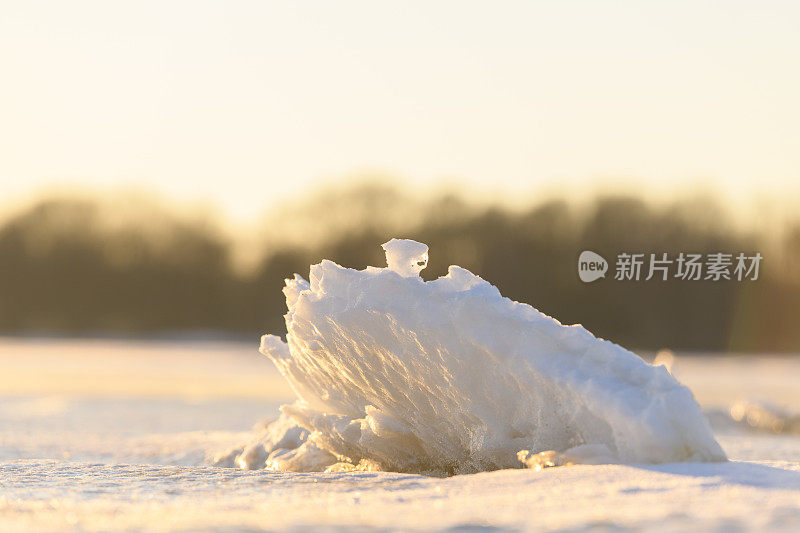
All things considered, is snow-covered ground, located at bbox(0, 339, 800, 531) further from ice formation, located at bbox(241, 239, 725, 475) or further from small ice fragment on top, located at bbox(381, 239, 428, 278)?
small ice fragment on top, located at bbox(381, 239, 428, 278)

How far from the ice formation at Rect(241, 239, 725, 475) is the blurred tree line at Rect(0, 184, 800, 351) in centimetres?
3278

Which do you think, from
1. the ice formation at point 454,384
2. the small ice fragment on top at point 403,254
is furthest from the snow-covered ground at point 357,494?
the small ice fragment on top at point 403,254

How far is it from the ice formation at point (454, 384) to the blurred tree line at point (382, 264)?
32.8 metres

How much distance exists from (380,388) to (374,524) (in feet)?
6.32

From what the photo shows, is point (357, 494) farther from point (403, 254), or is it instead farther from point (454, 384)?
point (403, 254)

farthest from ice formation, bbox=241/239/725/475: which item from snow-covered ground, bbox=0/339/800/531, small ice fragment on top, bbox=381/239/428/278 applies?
snow-covered ground, bbox=0/339/800/531

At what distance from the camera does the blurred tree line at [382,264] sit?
40094 millimetres

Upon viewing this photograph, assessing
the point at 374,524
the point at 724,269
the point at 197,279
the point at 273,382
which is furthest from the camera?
the point at 197,279

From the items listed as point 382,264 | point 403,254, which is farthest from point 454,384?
point 382,264

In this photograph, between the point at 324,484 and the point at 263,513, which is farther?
the point at 324,484

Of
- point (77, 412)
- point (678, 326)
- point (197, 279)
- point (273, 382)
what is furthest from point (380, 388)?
point (197, 279)

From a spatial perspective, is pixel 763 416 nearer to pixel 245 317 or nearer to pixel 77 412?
pixel 77 412

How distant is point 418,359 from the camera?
4645mm

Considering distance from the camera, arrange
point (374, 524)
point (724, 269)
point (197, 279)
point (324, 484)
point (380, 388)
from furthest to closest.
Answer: point (197, 279), point (724, 269), point (380, 388), point (324, 484), point (374, 524)
